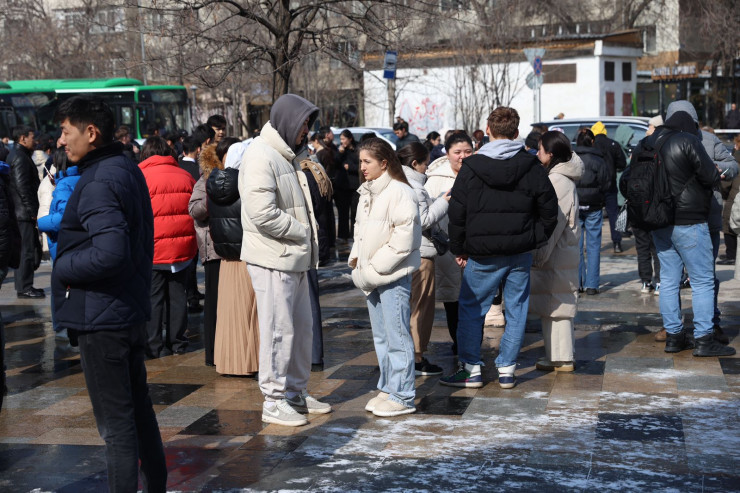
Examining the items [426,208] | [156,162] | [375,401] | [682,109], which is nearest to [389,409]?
[375,401]

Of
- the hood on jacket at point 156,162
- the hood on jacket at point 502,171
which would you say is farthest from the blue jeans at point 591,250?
the hood on jacket at point 156,162

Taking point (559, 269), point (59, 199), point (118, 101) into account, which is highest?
point (118, 101)

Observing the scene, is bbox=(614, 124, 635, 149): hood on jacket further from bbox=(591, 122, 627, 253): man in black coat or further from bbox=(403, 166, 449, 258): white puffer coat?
bbox=(403, 166, 449, 258): white puffer coat

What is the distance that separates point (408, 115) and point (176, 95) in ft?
33.1

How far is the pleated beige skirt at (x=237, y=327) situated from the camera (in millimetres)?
7746

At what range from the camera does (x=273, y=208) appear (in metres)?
6.19

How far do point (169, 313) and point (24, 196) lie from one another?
435 cm

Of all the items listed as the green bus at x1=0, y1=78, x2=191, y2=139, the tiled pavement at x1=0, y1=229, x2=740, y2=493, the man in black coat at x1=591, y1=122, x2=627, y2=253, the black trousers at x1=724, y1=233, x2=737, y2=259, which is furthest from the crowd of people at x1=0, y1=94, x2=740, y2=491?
the green bus at x1=0, y1=78, x2=191, y2=139

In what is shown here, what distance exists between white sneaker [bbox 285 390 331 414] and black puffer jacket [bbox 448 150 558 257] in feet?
4.96

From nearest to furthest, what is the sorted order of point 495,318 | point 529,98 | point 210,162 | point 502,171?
point 502,171, point 210,162, point 495,318, point 529,98

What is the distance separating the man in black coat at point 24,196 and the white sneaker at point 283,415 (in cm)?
662

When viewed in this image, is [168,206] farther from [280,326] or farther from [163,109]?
[163,109]

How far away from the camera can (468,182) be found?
7.14m

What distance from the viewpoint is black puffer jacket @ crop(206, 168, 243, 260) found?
24.6 feet
